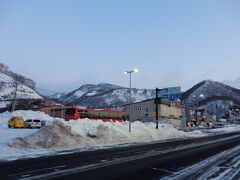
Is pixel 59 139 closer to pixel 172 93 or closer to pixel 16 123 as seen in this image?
pixel 16 123

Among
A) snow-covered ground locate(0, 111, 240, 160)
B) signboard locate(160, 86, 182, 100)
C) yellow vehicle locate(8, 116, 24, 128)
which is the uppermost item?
signboard locate(160, 86, 182, 100)

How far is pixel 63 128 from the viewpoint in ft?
96.1

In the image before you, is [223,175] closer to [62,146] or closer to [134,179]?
[134,179]

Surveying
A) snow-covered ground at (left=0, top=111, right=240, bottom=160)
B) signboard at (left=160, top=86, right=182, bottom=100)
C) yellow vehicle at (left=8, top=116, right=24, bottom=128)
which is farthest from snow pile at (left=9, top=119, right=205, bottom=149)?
yellow vehicle at (left=8, top=116, right=24, bottom=128)

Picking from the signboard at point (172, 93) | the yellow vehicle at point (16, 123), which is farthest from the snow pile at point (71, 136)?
the yellow vehicle at point (16, 123)

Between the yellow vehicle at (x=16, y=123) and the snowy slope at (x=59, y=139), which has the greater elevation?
the yellow vehicle at (x=16, y=123)

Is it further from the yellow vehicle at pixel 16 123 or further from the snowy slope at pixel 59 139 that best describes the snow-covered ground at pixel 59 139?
the yellow vehicle at pixel 16 123

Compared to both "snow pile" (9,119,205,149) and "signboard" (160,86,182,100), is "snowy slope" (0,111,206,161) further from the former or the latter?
"signboard" (160,86,182,100)

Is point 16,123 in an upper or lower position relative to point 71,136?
upper

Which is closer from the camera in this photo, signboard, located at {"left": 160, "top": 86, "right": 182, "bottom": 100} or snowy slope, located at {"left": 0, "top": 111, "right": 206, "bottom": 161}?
snowy slope, located at {"left": 0, "top": 111, "right": 206, "bottom": 161}

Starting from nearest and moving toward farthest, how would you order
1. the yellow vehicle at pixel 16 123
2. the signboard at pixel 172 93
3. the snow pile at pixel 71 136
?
the snow pile at pixel 71 136
the yellow vehicle at pixel 16 123
the signboard at pixel 172 93

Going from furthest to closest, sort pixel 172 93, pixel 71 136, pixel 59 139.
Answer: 1. pixel 172 93
2. pixel 71 136
3. pixel 59 139

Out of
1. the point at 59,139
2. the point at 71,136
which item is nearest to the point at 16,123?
the point at 71,136

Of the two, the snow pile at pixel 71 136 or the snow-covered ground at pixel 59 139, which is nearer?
the snow-covered ground at pixel 59 139
